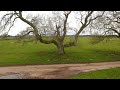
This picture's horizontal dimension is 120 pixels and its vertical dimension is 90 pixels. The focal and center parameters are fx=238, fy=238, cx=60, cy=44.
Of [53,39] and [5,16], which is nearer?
[5,16]

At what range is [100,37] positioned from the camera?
2678 cm
